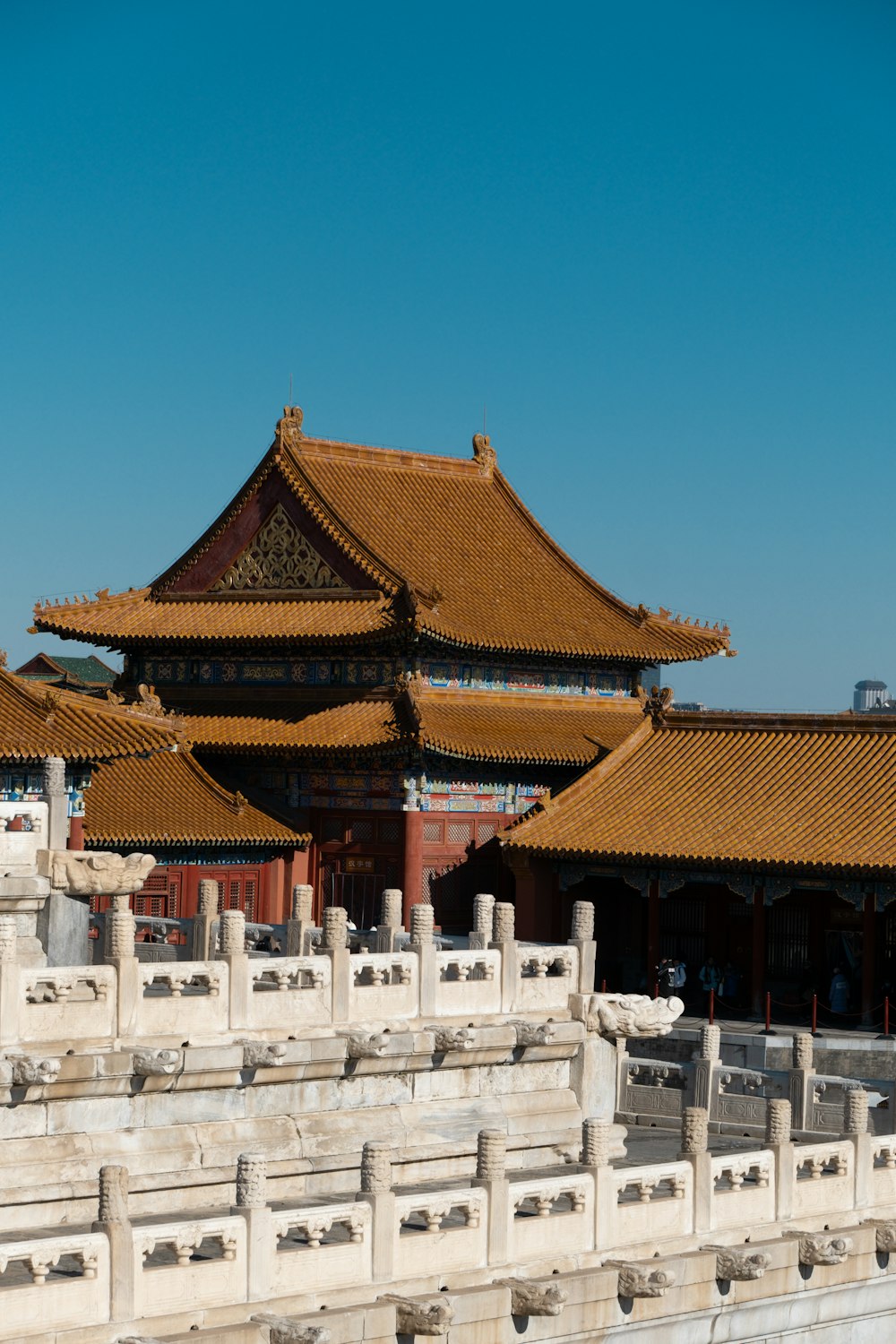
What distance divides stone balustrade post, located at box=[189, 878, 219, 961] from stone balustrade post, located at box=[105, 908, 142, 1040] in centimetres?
544

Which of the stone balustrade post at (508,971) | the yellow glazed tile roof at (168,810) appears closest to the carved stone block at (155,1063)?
the stone balustrade post at (508,971)

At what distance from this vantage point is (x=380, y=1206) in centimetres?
2131

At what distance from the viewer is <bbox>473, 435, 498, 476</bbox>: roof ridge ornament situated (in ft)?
185

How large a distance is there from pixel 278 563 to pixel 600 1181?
29.3 m

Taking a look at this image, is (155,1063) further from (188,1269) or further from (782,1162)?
(782,1162)

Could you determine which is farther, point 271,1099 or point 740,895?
point 740,895

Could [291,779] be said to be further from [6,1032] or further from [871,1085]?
[6,1032]

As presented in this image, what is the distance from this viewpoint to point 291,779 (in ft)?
161

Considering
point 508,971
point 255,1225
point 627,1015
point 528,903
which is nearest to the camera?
point 255,1225

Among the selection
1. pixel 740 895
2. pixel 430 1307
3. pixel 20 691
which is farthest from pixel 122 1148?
pixel 740 895

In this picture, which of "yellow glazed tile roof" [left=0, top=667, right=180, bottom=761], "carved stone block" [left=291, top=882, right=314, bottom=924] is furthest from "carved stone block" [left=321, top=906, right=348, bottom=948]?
"yellow glazed tile roof" [left=0, top=667, right=180, bottom=761]

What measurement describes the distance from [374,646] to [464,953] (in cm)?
2190

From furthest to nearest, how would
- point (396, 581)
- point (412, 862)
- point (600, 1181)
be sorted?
1. point (396, 581)
2. point (412, 862)
3. point (600, 1181)

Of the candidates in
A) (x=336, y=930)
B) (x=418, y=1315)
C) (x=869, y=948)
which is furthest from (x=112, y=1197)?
(x=869, y=948)
